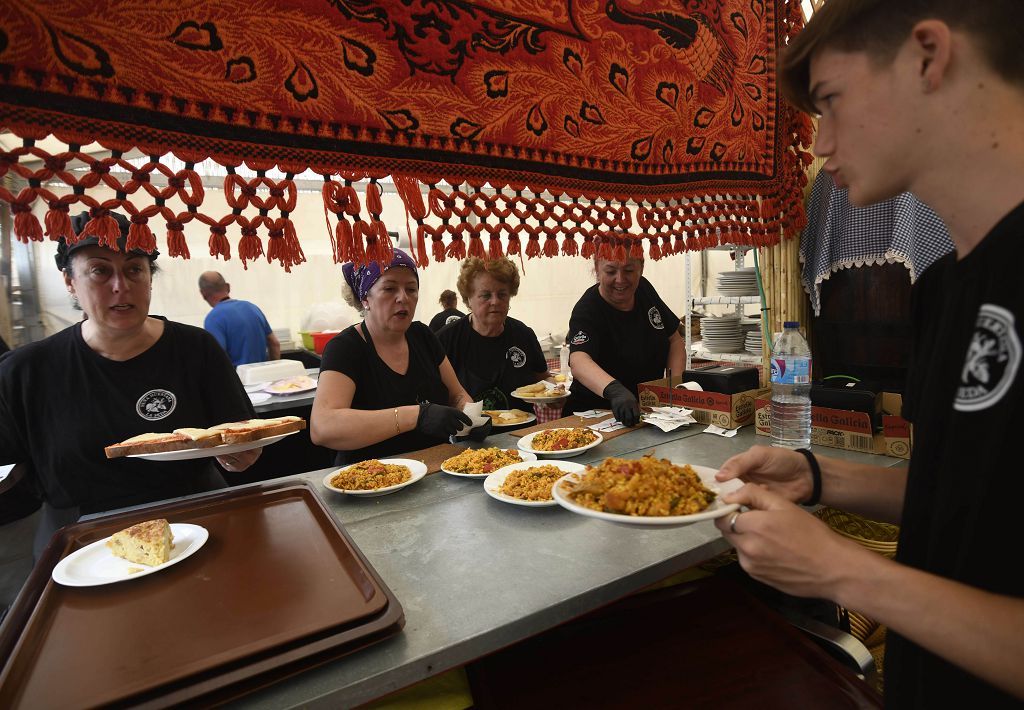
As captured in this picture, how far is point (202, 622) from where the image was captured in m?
1.01

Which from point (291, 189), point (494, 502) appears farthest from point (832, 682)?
point (291, 189)

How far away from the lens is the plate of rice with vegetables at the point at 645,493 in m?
1.05

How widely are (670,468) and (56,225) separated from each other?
1.33 metres

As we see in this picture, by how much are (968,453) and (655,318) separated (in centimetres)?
278

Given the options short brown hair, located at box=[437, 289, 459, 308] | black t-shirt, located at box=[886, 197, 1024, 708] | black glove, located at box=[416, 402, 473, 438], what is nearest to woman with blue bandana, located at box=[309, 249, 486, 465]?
black glove, located at box=[416, 402, 473, 438]

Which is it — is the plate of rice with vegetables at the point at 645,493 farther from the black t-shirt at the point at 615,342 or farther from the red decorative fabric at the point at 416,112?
the black t-shirt at the point at 615,342

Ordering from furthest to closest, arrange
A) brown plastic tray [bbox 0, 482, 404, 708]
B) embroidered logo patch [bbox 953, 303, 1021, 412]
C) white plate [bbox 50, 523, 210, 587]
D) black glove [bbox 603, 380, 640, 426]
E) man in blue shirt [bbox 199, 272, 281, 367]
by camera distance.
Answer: man in blue shirt [bbox 199, 272, 281, 367]
black glove [bbox 603, 380, 640, 426]
white plate [bbox 50, 523, 210, 587]
brown plastic tray [bbox 0, 482, 404, 708]
embroidered logo patch [bbox 953, 303, 1021, 412]

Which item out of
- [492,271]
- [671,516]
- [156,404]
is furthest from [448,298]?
[671,516]

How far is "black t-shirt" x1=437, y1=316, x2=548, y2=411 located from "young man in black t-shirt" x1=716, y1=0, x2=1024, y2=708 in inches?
113

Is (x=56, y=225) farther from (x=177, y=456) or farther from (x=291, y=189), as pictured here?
(x=177, y=456)

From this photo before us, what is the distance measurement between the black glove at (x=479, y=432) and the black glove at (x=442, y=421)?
0.14 ft

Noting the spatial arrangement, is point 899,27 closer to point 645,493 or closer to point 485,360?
point 645,493

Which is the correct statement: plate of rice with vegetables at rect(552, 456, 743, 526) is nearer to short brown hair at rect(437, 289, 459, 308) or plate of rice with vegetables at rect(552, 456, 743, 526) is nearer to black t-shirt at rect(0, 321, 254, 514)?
black t-shirt at rect(0, 321, 254, 514)

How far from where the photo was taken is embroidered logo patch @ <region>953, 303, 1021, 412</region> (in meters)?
0.70
